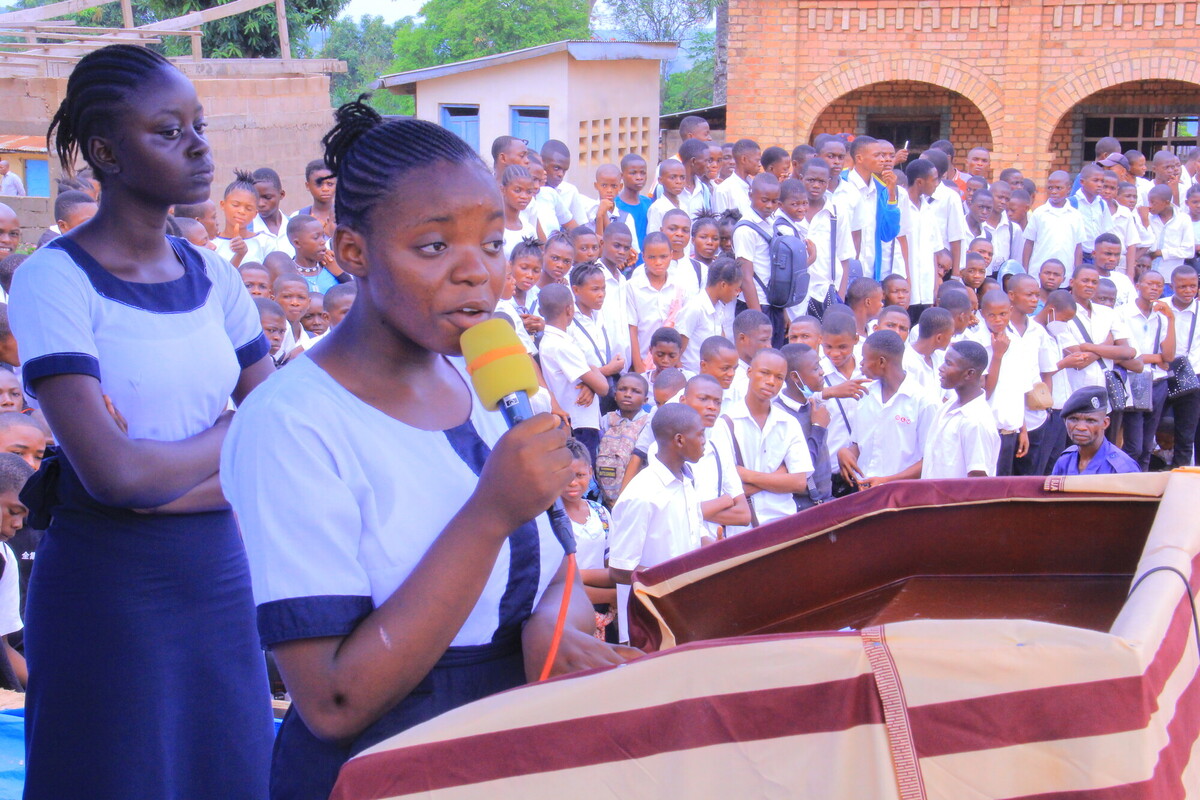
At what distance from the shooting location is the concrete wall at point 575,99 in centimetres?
1319

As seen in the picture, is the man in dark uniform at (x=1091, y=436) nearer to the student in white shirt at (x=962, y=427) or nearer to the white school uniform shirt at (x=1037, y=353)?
the student in white shirt at (x=962, y=427)

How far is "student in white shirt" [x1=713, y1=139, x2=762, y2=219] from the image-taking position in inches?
357

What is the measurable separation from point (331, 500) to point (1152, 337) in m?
7.96

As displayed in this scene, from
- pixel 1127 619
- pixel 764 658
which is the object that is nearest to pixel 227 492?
pixel 764 658

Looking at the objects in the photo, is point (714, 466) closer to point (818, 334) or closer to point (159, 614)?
point (818, 334)

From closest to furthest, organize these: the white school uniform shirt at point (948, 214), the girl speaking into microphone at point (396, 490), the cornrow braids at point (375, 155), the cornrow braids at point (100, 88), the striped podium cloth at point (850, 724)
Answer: the striped podium cloth at point (850, 724) → the girl speaking into microphone at point (396, 490) → the cornrow braids at point (375, 155) → the cornrow braids at point (100, 88) → the white school uniform shirt at point (948, 214)

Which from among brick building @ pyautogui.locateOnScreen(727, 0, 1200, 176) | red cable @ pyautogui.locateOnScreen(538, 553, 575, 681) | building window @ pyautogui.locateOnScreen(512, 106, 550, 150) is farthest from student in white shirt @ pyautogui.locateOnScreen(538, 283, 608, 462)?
brick building @ pyautogui.locateOnScreen(727, 0, 1200, 176)

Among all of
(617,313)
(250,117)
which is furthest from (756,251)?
(250,117)

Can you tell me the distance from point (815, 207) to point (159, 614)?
6.79m

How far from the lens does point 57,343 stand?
Result: 1917 millimetres

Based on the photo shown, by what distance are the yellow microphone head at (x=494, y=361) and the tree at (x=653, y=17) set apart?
128ft

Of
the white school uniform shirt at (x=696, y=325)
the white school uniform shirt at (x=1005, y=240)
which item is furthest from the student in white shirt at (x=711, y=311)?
the white school uniform shirt at (x=1005, y=240)

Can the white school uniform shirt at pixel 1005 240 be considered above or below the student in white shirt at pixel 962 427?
above

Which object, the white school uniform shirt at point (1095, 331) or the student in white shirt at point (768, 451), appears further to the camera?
the white school uniform shirt at point (1095, 331)
